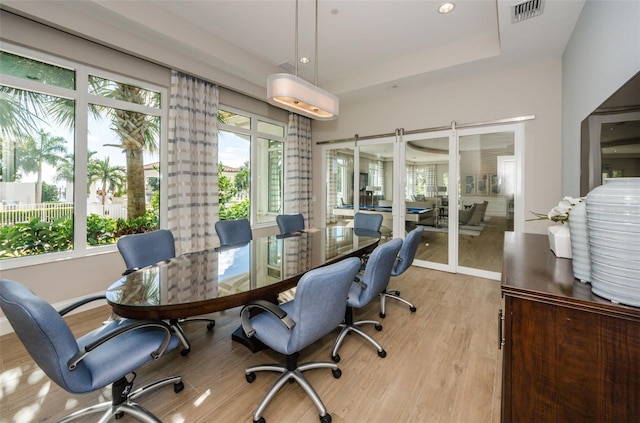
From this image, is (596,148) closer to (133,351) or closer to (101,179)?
(133,351)

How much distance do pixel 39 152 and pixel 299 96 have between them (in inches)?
109

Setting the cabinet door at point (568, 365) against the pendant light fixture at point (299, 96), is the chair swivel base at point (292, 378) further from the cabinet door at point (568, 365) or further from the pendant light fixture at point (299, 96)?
the pendant light fixture at point (299, 96)

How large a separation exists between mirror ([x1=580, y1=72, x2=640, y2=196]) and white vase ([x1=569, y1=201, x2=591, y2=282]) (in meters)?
0.61

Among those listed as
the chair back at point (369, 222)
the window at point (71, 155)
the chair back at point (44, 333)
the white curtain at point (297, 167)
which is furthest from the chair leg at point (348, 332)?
the white curtain at point (297, 167)

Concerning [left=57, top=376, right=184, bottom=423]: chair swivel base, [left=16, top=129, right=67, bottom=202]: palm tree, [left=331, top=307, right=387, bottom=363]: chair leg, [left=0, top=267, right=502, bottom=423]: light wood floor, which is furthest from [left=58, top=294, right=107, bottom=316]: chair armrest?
[left=16, top=129, right=67, bottom=202]: palm tree

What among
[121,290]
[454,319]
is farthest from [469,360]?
[121,290]

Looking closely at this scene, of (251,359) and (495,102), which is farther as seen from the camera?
(495,102)

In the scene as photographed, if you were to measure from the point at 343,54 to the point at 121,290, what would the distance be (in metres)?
3.99

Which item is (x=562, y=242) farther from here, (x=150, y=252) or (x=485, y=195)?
(x=150, y=252)

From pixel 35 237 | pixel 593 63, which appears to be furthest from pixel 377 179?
pixel 35 237

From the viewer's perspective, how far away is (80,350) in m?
1.26

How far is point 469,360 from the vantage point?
206 centimetres

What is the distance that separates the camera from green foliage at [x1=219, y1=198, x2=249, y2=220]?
178 inches

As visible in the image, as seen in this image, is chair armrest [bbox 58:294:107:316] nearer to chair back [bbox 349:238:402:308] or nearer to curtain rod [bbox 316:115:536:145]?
chair back [bbox 349:238:402:308]
